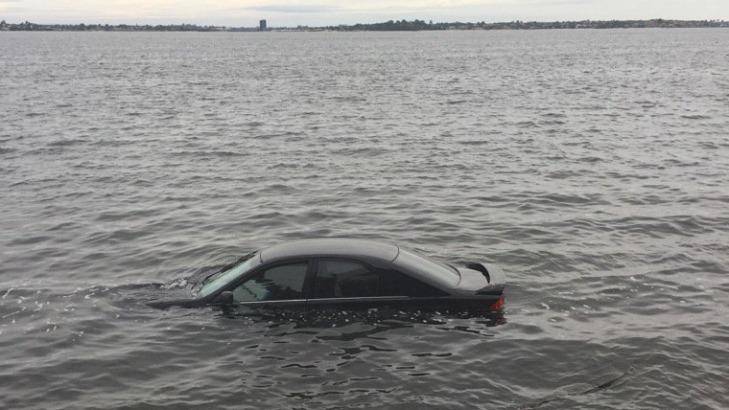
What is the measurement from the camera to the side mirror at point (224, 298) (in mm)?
10766

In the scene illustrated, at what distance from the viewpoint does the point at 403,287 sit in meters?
10.8

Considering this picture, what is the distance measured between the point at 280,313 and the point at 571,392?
4.59 meters

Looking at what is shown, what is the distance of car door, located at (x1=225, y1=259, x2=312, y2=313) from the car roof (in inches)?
6.1

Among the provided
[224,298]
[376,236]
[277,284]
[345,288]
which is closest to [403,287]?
[345,288]

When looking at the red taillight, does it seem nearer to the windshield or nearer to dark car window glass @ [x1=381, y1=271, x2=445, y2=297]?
dark car window glass @ [x1=381, y1=271, x2=445, y2=297]

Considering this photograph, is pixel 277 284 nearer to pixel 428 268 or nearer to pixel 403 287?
pixel 403 287

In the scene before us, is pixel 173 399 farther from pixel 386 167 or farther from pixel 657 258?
pixel 386 167

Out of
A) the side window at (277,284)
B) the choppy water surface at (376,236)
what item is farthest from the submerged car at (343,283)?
the choppy water surface at (376,236)

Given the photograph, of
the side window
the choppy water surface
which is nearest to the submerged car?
the side window

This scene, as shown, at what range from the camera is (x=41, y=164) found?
26.0 metres

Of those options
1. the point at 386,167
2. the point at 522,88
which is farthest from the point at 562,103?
the point at 386,167

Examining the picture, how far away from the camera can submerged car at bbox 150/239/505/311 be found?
35.0 feet

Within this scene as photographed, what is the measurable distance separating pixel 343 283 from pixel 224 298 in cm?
191

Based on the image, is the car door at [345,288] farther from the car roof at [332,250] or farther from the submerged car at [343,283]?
the car roof at [332,250]
